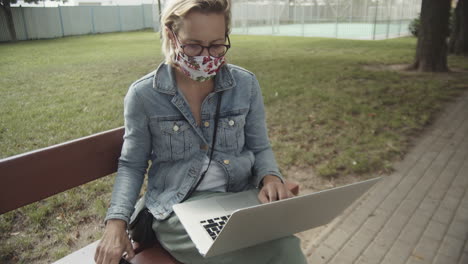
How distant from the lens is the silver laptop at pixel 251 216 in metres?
1.26

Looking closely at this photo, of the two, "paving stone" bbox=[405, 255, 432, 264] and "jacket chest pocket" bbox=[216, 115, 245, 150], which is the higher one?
"jacket chest pocket" bbox=[216, 115, 245, 150]

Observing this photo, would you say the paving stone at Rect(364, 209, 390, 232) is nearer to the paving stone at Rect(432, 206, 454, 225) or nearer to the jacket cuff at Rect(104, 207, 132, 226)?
the paving stone at Rect(432, 206, 454, 225)

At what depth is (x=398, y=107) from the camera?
6.48 meters

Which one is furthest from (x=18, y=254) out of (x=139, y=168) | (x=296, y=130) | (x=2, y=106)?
(x=296, y=130)

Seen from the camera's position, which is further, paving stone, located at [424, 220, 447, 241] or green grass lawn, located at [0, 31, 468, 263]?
green grass lawn, located at [0, 31, 468, 263]

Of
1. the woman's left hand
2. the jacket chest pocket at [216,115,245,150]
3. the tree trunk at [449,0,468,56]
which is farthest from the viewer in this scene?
the tree trunk at [449,0,468,56]

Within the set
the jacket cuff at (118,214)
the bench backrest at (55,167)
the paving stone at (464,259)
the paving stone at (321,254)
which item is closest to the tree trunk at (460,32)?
the paving stone at (464,259)

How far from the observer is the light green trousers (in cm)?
161

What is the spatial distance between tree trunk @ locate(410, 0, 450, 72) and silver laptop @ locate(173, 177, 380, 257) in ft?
30.4

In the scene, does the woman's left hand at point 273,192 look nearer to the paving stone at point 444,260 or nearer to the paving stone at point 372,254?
the paving stone at point 372,254

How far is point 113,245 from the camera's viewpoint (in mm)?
1521

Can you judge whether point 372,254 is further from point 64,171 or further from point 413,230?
point 64,171

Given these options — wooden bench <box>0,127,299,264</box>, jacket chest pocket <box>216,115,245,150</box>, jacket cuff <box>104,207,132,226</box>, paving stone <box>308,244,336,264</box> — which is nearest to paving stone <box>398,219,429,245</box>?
paving stone <box>308,244,336,264</box>

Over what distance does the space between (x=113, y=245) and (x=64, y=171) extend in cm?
54
